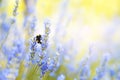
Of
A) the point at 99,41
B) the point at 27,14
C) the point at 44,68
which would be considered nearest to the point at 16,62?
the point at 44,68

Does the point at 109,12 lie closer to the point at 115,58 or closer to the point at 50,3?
the point at 50,3

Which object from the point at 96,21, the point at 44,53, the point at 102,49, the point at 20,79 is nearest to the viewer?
the point at 44,53

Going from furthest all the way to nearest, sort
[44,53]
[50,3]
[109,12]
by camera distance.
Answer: [109,12], [50,3], [44,53]

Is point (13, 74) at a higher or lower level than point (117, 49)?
lower

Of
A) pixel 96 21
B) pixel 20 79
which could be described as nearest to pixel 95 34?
pixel 96 21

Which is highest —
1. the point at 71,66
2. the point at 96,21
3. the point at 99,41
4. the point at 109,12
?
the point at 109,12

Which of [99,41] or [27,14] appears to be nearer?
[27,14]

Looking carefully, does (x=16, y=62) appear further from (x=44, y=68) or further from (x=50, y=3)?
(x=50, y=3)
